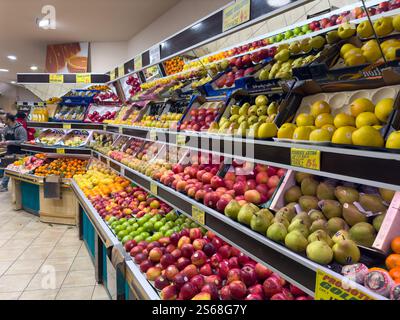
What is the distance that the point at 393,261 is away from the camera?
1025mm

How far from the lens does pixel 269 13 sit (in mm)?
1669

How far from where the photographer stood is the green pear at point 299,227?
50.5 inches

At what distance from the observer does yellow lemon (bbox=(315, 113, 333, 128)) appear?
1397 millimetres

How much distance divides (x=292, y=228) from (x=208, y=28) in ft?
5.32

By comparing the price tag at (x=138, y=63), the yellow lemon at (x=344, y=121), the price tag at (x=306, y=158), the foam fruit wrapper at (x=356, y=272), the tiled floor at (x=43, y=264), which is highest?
the price tag at (x=138, y=63)

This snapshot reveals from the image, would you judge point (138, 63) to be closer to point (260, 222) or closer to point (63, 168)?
point (63, 168)

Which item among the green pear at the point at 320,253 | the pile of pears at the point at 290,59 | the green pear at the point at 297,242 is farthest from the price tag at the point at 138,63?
the green pear at the point at 320,253

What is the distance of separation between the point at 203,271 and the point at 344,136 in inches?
45.1

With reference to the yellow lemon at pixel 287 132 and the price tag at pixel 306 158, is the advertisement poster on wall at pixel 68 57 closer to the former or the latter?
the yellow lemon at pixel 287 132

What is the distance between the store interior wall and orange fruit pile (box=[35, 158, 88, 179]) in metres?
21.5

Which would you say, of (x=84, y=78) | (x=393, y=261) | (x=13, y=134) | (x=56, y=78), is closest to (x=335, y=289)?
(x=393, y=261)

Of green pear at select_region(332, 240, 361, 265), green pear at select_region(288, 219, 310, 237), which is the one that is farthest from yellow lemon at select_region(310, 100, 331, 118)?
green pear at select_region(332, 240, 361, 265)

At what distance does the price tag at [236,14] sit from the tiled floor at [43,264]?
2.86 meters
